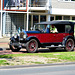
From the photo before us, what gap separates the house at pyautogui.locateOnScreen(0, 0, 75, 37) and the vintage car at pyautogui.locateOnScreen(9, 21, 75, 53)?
9.73 metres

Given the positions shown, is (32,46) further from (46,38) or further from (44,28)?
(44,28)

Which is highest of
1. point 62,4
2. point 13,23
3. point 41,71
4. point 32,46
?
point 62,4

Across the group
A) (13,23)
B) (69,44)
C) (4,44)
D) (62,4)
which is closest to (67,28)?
(69,44)

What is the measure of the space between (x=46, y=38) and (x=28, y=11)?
11.4 metres

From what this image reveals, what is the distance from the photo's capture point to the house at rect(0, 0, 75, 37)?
2802cm

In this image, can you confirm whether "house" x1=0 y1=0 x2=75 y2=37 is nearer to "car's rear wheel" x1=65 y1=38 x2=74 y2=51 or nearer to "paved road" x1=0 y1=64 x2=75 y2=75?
"car's rear wheel" x1=65 y1=38 x2=74 y2=51

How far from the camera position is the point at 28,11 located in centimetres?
2833

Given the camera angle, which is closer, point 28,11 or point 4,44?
point 4,44

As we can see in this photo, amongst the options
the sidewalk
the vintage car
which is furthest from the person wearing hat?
the sidewalk

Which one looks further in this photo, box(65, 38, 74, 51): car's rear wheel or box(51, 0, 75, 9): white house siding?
box(51, 0, 75, 9): white house siding

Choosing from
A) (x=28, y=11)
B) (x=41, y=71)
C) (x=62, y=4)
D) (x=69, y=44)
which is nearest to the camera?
(x=41, y=71)

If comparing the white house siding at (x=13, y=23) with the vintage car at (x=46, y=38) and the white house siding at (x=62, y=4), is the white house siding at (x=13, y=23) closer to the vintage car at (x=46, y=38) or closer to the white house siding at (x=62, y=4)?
the white house siding at (x=62, y=4)

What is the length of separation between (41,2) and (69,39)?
12394 mm

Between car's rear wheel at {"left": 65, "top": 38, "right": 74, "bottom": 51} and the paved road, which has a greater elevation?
car's rear wheel at {"left": 65, "top": 38, "right": 74, "bottom": 51}
